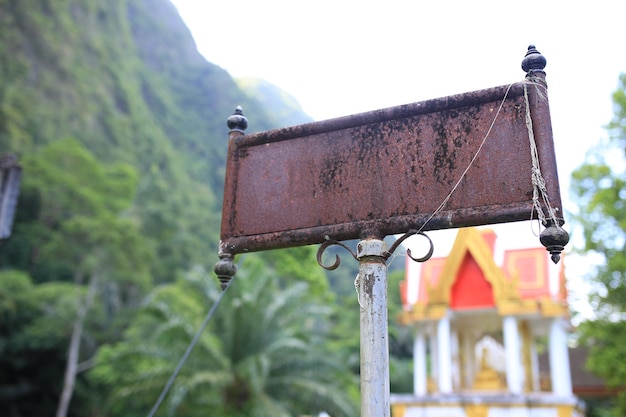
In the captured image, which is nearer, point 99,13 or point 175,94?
point 99,13

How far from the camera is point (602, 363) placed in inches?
414

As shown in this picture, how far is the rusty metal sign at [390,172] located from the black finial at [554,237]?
0.09 m

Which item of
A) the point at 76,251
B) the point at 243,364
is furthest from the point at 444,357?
the point at 76,251

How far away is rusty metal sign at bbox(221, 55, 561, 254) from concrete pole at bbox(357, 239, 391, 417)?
107 millimetres

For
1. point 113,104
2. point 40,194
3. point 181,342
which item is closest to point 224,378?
point 181,342

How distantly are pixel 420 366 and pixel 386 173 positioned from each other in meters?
7.96

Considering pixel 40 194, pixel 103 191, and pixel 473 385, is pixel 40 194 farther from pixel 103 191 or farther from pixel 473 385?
pixel 473 385

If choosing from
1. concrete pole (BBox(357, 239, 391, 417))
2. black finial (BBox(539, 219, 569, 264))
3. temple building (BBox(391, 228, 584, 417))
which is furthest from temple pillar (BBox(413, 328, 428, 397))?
black finial (BBox(539, 219, 569, 264))

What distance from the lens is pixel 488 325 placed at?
10.4 m

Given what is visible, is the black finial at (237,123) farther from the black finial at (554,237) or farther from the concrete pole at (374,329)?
the black finial at (554,237)

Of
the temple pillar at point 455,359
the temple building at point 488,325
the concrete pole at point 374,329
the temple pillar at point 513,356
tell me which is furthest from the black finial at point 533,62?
the temple pillar at point 455,359

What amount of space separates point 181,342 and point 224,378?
4.61 feet

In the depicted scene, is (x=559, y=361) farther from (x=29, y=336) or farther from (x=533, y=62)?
(x=29, y=336)

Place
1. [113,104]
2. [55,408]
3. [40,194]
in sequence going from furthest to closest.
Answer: [113,104], [40,194], [55,408]
